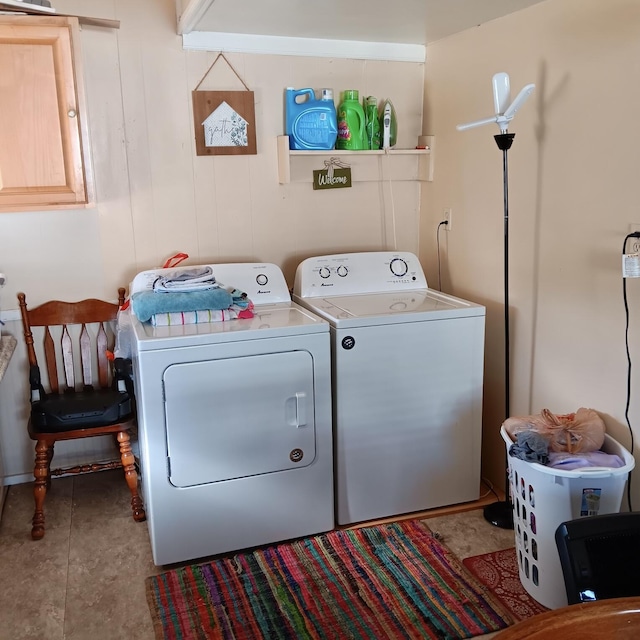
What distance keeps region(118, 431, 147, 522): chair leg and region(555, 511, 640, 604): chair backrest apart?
170 cm

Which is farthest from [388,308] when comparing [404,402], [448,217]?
[448,217]

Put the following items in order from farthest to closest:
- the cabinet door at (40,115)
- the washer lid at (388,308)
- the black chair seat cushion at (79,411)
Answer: the black chair seat cushion at (79,411)
the washer lid at (388,308)
the cabinet door at (40,115)

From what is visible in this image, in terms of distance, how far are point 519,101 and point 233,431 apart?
1.50 metres

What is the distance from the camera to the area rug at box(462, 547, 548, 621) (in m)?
2.06

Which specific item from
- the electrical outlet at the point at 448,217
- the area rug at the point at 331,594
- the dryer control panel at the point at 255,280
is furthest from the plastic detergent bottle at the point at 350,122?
the area rug at the point at 331,594

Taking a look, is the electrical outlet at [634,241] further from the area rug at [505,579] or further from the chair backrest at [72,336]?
the chair backrest at [72,336]

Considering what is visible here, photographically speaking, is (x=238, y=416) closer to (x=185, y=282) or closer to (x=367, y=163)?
(x=185, y=282)

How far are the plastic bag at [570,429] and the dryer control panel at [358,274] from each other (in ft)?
3.20

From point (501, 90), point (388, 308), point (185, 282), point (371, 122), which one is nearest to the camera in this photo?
point (501, 90)

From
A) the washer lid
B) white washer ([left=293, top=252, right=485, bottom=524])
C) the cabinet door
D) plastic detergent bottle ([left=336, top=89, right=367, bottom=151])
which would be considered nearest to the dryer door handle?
white washer ([left=293, top=252, right=485, bottom=524])

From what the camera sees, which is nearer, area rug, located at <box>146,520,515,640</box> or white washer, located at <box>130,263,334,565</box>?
area rug, located at <box>146,520,515,640</box>

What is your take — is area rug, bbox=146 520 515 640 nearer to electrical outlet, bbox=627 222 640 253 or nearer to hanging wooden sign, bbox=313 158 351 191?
electrical outlet, bbox=627 222 640 253

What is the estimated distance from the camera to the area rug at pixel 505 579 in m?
2.06

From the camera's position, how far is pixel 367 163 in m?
3.11
